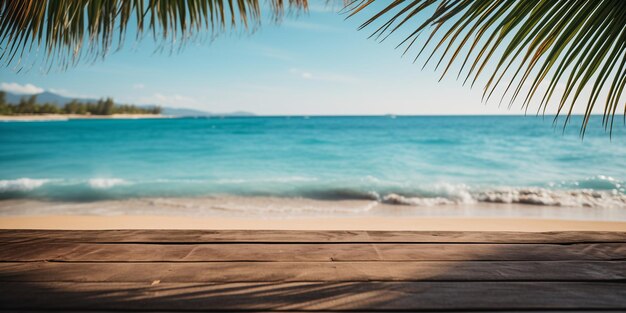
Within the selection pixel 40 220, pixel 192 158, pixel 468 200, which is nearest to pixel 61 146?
pixel 192 158

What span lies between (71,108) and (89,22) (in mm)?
95068

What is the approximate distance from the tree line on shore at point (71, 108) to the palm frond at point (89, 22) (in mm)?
69582

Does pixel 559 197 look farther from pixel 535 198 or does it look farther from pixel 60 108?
pixel 60 108

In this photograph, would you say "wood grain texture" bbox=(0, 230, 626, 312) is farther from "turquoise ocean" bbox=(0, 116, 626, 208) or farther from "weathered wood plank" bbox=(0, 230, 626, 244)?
"turquoise ocean" bbox=(0, 116, 626, 208)

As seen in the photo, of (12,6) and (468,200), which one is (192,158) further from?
(12,6)

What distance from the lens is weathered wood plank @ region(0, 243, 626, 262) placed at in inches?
54.8

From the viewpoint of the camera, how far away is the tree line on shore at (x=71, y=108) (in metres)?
61.4

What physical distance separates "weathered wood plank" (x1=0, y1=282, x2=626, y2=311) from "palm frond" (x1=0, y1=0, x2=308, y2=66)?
94 centimetres

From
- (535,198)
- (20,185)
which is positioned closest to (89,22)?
(535,198)

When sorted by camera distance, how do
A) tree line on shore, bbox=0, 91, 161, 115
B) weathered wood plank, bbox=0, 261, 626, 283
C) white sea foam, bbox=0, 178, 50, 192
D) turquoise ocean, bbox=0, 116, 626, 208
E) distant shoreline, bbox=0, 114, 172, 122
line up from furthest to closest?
tree line on shore, bbox=0, 91, 161, 115 → distant shoreline, bbox=0, 114, 172, 122 → white sea foam, bbox=0, 178, 50, 192 → turquoise ocean, bbox=0, 116, 626, 208 → weathered wood plank, bbox=0, 261, 626, 283

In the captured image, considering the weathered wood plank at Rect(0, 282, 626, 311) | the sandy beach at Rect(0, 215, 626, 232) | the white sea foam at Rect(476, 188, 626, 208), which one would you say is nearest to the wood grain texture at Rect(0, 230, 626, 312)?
the weathered wood plank at Rect(0, 282, 626, 311)

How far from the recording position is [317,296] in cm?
106

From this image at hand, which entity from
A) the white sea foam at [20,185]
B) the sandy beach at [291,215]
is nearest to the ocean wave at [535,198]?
the sandy beach at [291,215]

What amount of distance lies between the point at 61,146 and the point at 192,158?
33.5 ft
